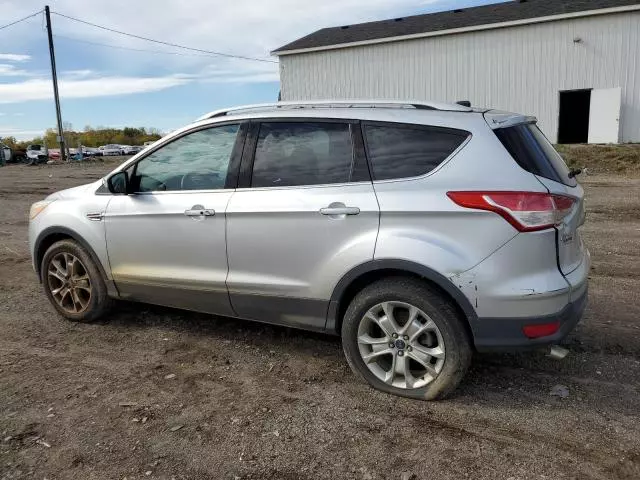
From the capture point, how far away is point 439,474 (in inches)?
111

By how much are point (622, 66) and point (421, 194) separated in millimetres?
24155

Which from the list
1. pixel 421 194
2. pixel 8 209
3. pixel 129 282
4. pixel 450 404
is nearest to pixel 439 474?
pixel 450 404

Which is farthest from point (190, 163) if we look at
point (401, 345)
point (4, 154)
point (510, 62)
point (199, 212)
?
point (4, 154)

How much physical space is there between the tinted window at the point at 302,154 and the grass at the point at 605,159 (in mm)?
15129

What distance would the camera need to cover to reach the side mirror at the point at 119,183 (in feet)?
14.9

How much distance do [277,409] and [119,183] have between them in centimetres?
232

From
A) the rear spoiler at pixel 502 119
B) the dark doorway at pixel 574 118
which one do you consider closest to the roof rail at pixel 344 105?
the rear spoiler at pixel 502 119

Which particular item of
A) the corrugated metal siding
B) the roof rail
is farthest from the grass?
the roof rail

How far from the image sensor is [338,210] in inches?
140

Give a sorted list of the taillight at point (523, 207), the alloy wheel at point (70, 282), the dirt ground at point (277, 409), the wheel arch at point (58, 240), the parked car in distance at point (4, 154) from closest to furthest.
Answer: the dirt ground at point (277, 409), the taillight at point (523, 207), the wheel arch at point (58, 240), the alloy wheel at point (70, 282), the parked car in distance at point (4, 154)

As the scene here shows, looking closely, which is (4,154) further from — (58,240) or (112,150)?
(58,240)

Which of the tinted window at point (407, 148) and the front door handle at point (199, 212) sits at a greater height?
the tinted window at point (407, 148)

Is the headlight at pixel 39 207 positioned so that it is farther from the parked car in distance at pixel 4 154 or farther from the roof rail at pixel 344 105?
the parked car in distance at pixel 4 154

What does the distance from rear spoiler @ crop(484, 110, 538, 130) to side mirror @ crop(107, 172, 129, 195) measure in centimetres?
284
